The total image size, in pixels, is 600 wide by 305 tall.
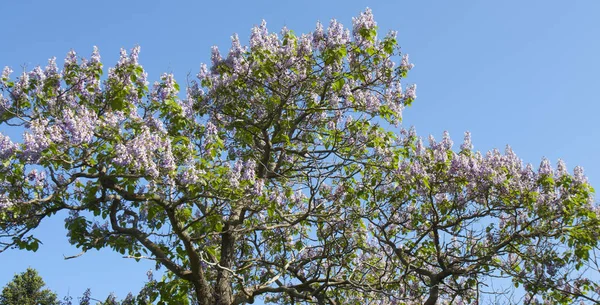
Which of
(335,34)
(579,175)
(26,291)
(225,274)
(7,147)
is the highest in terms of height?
(26,291)

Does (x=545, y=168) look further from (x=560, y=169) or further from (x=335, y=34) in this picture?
(x=335, y=34)

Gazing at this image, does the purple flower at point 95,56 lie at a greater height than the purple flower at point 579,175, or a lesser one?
lesser

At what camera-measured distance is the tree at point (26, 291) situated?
24.6m

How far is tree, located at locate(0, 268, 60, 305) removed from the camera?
24.6m

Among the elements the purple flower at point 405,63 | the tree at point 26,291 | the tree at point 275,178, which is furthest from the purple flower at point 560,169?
the tree at point 26,291

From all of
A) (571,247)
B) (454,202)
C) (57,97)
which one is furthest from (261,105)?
(571,247)

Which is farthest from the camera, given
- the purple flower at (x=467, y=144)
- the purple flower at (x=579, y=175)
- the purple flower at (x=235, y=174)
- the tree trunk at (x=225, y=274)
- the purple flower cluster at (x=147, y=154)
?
the purple flower at (x=467, y=144)

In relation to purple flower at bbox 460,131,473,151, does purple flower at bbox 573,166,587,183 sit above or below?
below

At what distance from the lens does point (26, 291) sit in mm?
25422

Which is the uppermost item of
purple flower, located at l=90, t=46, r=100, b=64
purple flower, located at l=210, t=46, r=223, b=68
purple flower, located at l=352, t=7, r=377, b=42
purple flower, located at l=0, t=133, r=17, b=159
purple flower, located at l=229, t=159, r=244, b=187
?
purple flower, located at l=352, t=7, r=377, b=42

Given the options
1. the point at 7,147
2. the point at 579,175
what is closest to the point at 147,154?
the point at 7,147

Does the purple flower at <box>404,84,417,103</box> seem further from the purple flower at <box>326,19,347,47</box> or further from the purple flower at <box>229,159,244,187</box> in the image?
the purple flower at <box>229,159,244,187</box>

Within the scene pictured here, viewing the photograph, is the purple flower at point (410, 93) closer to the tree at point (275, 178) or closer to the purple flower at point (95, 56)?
the tree at point (275, 178)

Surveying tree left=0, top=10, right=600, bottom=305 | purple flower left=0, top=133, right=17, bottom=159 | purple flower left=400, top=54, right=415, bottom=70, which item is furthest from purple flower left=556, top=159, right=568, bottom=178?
purple flower left=0, top=133, right=17, bottom=159
